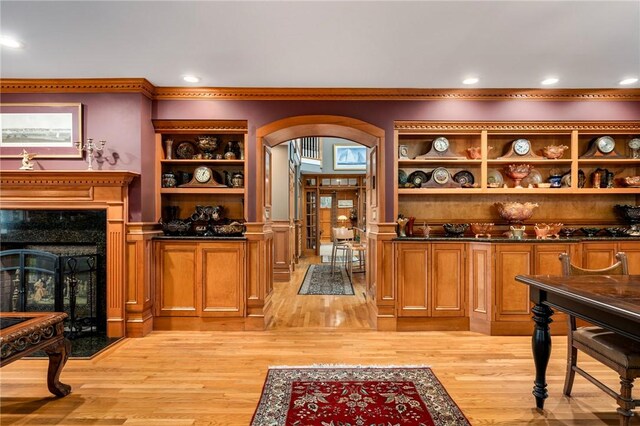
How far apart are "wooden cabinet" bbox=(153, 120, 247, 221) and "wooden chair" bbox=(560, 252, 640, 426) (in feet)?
10.4

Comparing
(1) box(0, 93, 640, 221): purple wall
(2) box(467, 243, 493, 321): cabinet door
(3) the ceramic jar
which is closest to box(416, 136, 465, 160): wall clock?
(1) box(0, 93, 640, 221): purple wall

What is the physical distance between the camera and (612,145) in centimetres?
404

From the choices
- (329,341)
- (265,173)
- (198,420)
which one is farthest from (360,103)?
(198,420)

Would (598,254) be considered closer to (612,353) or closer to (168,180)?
(612,353)

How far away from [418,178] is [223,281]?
2.50m

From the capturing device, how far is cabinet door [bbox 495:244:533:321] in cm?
358

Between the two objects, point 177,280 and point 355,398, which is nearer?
point 355,398

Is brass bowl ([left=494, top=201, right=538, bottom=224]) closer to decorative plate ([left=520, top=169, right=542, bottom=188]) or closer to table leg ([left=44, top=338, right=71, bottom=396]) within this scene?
decorative plate ([left=520, top=169, right=542, bottom=188])

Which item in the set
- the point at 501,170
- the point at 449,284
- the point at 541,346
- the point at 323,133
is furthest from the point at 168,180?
the point at 501,170

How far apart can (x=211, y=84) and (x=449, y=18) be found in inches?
94.9

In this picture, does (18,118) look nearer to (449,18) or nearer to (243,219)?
(243,219)

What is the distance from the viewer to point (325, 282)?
20.7ft

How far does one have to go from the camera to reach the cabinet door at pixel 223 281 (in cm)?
376

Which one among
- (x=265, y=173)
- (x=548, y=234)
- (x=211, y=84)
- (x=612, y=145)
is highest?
(x=211, y=84)
